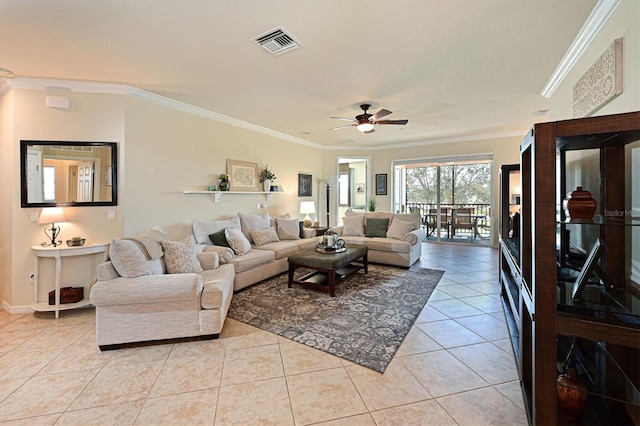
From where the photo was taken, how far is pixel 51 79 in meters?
3.22

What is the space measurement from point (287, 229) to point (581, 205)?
14.7 ft

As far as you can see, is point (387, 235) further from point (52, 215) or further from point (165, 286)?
point (52, 215)

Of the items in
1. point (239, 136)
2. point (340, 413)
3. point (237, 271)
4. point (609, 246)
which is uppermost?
point (239, 136)

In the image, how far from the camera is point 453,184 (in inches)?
298

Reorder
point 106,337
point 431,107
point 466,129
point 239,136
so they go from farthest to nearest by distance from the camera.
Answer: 1. point 466,129
2. point 239,136
3. point 431,107
4. point 106,337

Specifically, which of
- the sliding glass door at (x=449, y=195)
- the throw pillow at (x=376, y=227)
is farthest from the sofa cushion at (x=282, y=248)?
the sliding glass door at (x=449, y=195)

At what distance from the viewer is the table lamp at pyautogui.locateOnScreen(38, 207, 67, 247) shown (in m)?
3.15

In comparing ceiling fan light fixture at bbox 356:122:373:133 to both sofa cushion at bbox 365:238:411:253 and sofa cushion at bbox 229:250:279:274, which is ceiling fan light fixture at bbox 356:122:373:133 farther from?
sofa cushion at bbox 229:250:279:274

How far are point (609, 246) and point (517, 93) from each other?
314 cm

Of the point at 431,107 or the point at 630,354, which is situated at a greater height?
the point at 431,107

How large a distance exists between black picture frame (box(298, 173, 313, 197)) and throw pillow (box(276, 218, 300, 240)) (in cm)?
168

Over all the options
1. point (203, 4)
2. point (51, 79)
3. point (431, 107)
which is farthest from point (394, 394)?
point (51, 79)

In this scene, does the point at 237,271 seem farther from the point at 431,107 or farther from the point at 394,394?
the point at 431,107

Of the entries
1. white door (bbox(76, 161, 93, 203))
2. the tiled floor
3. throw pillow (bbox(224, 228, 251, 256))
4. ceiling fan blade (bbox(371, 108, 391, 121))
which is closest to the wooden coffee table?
throw pillow (bbox(224, 228, 251, 256))
